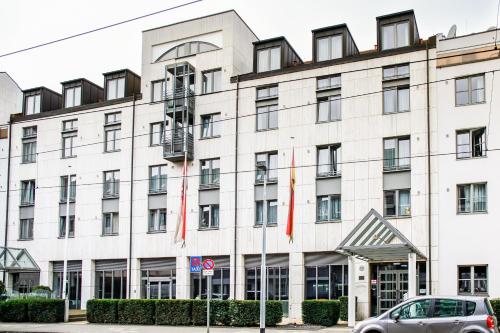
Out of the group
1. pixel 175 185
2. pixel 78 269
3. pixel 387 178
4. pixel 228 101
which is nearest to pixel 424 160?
pixel 387 178

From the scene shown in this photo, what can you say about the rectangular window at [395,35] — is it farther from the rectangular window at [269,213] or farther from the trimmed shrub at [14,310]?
the trimmed shrub at [14,310]

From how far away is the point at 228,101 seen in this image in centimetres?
4334

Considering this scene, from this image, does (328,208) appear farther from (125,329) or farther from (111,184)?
(111,184)

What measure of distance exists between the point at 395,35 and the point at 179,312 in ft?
62.0

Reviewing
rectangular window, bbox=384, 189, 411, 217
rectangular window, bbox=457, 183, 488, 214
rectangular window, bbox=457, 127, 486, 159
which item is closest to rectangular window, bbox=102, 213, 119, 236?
rectangular window, bbox=384, 189, 411, 217

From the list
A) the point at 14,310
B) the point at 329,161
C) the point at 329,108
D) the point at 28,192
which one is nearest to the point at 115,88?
the point at 28,192

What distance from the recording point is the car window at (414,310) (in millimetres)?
20578

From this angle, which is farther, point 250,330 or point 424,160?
point 424,160

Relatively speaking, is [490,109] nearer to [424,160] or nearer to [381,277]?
[424,160]

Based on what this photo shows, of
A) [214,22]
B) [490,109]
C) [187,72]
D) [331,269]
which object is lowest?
[331,269]

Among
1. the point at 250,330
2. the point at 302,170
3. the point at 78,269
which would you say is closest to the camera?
the point at 250,330

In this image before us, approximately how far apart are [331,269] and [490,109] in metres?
11.8

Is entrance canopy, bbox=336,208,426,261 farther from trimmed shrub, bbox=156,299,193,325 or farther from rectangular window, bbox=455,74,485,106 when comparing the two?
rectangular window, bbox=455,74,485,106

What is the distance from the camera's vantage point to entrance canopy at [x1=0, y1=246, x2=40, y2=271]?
44.8 meters
